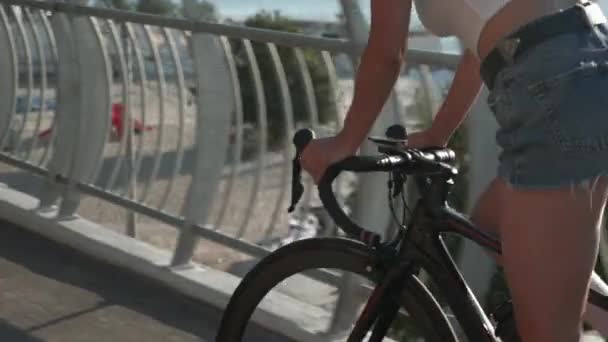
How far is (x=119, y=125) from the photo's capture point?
5.97 metres

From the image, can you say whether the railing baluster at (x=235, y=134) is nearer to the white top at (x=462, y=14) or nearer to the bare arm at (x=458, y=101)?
the bare arm at (x=458, y=101)

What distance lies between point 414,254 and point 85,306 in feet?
8.29

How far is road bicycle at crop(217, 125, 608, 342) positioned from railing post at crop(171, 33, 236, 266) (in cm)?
233

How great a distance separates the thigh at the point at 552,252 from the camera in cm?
197

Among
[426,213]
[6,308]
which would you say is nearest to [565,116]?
[426,213]

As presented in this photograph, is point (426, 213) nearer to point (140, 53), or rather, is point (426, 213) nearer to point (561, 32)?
point (561, 32)

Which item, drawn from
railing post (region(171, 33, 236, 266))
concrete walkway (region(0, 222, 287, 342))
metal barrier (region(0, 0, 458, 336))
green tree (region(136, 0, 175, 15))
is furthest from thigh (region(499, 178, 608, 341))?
green tree (region(136, 0, 175, 15))

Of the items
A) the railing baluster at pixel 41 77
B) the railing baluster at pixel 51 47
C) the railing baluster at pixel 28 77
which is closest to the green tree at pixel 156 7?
the railing baluster at pixel 51 47

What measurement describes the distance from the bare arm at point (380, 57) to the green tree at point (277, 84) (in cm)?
220

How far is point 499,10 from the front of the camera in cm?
202

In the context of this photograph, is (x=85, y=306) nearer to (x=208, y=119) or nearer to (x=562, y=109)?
(x=208, y=119)

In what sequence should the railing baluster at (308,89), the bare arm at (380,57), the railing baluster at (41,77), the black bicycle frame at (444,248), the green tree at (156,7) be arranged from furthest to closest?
the railing baluster at (41,77)
the green tree at (156,7)
the railing baluster at (308,89)
the black bicycle frame at (444,248)
the bare arm at (380,57)

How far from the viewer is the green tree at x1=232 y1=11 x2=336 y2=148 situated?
14.9 feet

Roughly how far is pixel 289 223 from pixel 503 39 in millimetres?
2849
